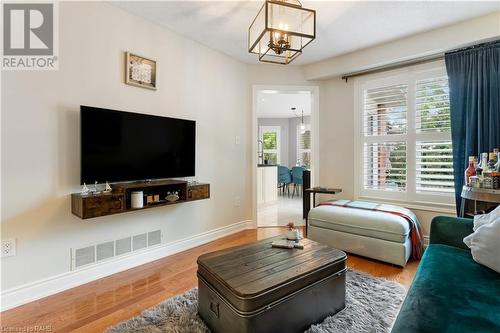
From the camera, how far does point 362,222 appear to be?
8.67 ft

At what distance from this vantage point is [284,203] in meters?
5.99

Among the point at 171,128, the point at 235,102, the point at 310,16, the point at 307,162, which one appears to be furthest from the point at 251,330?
the point at 307,162

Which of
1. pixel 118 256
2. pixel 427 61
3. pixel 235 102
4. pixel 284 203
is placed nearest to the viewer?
pixel 118 256

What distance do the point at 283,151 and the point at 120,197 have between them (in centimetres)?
702

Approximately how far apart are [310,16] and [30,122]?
2.21 metres

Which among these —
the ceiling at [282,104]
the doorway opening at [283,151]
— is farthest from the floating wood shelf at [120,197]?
the ceiling at [282,104]

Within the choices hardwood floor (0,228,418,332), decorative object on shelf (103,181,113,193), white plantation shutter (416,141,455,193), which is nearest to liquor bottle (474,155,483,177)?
white plantation shutter (416,141,455,193)

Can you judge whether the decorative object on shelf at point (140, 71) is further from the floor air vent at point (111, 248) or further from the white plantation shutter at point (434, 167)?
the white plantation shutter at point (434, 167)

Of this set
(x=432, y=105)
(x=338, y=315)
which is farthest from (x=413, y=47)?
(x=338, y=315)

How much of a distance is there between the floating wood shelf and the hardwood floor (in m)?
0.64

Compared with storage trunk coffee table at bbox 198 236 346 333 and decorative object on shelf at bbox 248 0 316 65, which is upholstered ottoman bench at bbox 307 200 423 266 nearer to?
storage trunk coffee table at bbox 198 236 346 333

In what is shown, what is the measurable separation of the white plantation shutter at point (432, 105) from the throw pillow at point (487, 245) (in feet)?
5.98

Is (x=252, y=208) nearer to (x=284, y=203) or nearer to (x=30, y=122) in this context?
(x=284, y=203)

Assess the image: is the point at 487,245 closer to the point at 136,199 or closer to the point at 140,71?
the point at 136,199
